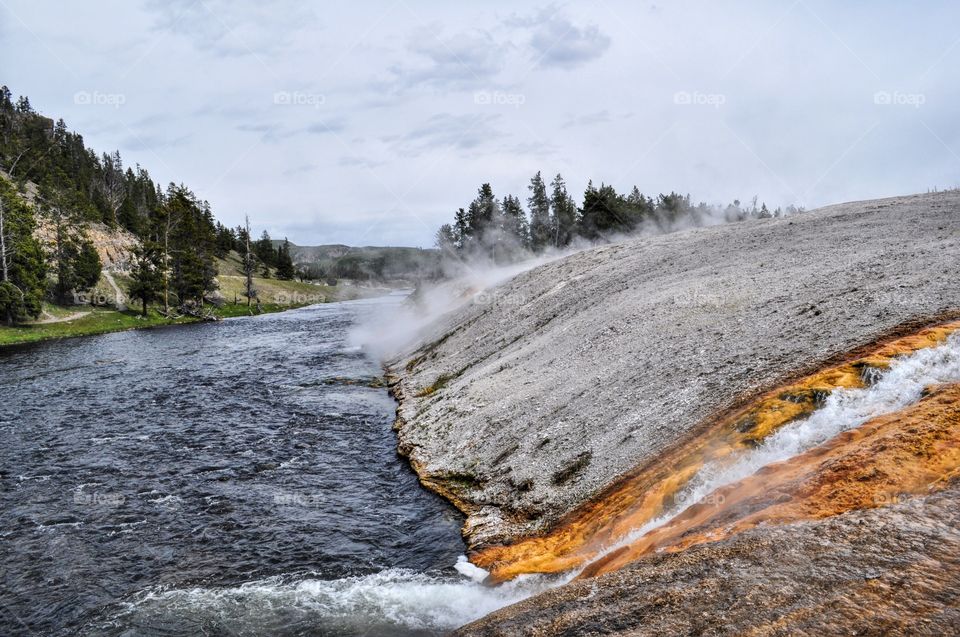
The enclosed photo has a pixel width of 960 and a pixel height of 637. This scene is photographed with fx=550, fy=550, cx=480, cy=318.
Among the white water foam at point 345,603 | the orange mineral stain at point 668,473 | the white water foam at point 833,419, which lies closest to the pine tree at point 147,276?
the white water foam at point 345,603

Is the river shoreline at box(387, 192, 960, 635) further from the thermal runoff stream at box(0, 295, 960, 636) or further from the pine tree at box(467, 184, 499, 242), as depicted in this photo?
the pine tree at box(467, 184, 499, 242)

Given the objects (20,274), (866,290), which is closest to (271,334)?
(20,274)

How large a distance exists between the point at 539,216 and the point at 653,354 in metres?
88.5

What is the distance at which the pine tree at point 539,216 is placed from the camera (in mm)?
102938

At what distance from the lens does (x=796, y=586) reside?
6844 mm

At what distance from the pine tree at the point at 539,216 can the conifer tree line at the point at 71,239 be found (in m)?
55.7

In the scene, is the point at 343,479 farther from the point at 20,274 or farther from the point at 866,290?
the point at 20,274

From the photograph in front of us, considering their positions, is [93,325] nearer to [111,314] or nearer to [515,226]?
[111,314]

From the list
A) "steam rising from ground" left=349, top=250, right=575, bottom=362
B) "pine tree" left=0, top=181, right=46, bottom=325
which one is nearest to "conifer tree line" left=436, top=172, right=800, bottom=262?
"steam rising from ground" left=349, top=250, right=575, bottom=362

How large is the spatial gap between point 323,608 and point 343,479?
23.9ft

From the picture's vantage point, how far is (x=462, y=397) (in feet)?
75.4

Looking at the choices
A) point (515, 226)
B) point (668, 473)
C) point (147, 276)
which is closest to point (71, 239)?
point (147, 276)

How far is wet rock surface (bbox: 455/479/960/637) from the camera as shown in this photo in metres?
6.06

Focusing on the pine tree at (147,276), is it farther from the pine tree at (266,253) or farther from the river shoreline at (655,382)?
the pine tree at (266,253)
